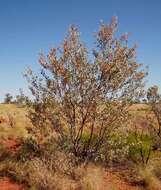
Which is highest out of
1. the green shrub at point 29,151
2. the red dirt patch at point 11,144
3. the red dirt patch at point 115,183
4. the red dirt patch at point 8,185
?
the red dirt patch at point 11,144

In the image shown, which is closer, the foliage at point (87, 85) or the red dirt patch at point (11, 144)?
the foliage at point (87, 85)

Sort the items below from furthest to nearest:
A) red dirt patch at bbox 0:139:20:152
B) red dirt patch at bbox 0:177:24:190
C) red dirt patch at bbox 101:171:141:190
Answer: red dirt patch at bbox 0:139:20:152
red dirt patch at bbox 101:171:141:190
red dirt patch at bbox 0:177:24:190

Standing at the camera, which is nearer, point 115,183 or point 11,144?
point 115,183

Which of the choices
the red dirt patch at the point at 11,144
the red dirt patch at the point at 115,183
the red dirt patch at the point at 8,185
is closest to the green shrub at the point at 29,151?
the red dirt patch at the point at 11,144

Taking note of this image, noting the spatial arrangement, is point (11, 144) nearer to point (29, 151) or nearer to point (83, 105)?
point (29, 151)

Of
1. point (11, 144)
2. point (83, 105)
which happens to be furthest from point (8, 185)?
point (11, 144)

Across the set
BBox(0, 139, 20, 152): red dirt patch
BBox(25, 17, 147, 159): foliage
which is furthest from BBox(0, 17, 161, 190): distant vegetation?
BBox(0, 139, 20, 152): red dirt patch

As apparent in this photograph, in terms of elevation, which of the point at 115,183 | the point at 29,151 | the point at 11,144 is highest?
the point at 11,144

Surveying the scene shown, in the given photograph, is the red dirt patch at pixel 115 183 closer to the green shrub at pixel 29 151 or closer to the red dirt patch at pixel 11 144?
the green shrub at pixel 29 151

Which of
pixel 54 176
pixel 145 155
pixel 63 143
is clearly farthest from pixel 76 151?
pixel 145 155

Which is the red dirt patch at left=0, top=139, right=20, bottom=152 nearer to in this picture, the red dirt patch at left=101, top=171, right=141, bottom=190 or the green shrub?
the green shrub

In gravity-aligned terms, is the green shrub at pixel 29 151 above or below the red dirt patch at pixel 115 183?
above

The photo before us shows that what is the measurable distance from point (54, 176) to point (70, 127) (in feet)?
8.31

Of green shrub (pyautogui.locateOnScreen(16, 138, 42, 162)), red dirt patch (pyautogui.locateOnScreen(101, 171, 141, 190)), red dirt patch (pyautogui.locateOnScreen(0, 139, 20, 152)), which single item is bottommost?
red dirt patch (pyautogui.locateOnScreen(101, 171, 141, 190))
